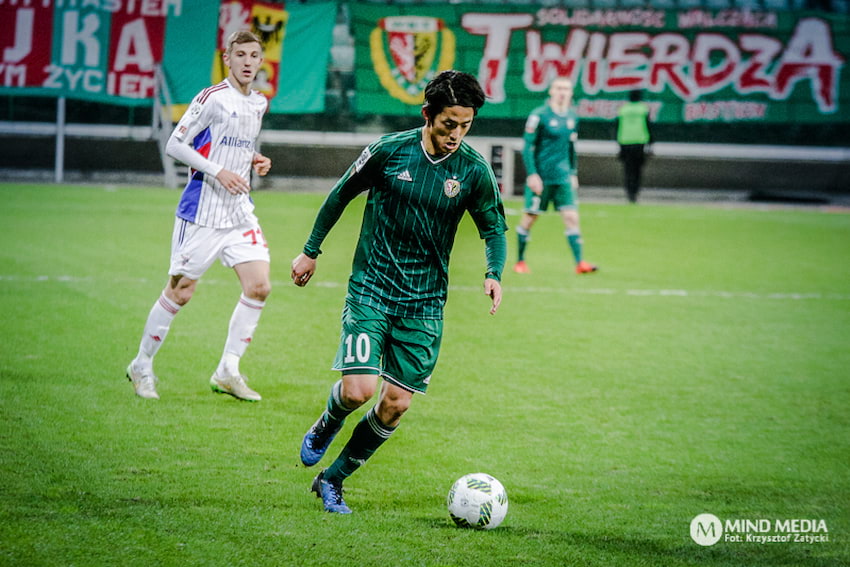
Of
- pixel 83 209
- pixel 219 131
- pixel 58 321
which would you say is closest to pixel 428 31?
pixel 83 209

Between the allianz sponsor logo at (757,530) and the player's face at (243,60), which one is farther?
the player's face at (243,60)

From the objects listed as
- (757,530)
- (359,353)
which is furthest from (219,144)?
(757,530)

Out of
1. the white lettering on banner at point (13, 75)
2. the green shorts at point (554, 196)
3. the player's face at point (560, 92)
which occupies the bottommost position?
the green shorts at point (554, 196)

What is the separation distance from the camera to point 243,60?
644cm

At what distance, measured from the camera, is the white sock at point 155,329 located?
6.71 metres

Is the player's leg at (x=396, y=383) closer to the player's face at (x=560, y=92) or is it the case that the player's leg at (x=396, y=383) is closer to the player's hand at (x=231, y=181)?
the player's hand at (x=231, y=181)

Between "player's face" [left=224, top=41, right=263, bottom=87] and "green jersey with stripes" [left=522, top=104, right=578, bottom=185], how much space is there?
681cm

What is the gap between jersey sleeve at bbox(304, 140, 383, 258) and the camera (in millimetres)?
4758

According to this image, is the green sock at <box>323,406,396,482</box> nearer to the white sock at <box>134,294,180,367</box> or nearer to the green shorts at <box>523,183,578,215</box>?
the white sock at <box>134,294,180,367</box>

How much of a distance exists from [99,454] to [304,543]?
157 cm

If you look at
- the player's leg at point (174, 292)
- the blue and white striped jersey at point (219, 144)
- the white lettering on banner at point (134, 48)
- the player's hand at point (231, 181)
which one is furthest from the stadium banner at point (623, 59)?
the player's hand at point (231, 181)

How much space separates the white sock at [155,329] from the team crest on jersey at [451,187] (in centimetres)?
262

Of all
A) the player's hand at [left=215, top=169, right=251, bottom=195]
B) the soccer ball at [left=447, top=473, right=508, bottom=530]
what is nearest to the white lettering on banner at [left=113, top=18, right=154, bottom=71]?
the player's hand at [left=215, top=169, right=251, bottom=195]

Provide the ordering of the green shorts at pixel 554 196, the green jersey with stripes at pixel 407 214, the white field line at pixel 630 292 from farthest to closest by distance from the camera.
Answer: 1. the green shorts at pixel 554 196
2. the white field line at pixel 630 292
3. the green jersey with stripes at pixel 407 214
